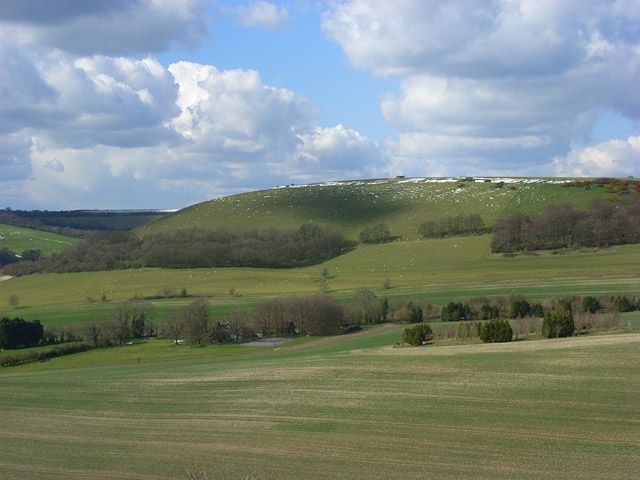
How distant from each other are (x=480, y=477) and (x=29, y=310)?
283 feet

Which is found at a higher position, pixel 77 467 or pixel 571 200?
pixel 571 200

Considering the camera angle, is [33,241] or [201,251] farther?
[33,241]

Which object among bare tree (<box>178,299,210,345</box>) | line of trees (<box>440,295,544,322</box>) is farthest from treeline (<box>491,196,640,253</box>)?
bare tree (<box>178,299,210,345</box>)

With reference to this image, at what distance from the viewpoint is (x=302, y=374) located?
37438 mm

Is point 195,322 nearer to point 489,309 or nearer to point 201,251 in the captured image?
point 489,309

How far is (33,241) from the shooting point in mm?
180000

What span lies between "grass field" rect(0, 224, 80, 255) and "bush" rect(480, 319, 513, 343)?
132936mm

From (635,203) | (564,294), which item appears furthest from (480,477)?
(635,203)

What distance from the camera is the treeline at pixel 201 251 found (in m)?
127

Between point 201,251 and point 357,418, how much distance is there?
104 meters

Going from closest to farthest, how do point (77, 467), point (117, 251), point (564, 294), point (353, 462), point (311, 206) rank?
1. point (353, 462)
2. point (77, 467)
3. point (564, 294)
4. point (117, 251)
5. point (311, 206)

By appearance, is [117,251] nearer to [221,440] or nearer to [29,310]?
[29,310]

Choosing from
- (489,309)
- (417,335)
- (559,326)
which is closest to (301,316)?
(489,309)

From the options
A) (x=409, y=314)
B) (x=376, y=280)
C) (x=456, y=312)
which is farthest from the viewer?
(x=376, y=280)
